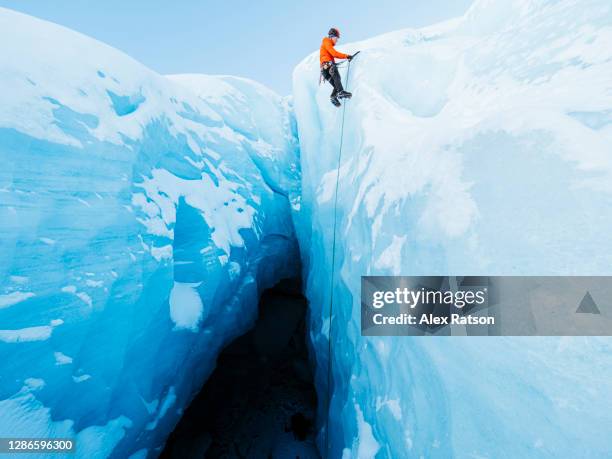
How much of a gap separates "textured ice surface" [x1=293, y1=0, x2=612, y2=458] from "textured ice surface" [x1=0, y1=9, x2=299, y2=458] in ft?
6.59

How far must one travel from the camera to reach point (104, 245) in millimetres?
2525

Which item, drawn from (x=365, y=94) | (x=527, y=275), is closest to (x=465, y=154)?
(x=527, y=275)

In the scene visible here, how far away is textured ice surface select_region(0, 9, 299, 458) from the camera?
2.07 meters

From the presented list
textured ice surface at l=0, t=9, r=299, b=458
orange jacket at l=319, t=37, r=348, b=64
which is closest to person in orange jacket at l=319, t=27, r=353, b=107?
orange jacket at l=319, t=37, r=348, b=64

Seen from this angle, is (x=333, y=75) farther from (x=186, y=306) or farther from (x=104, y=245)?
(x=186, y=306)

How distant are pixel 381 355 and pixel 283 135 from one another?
17.1 ft

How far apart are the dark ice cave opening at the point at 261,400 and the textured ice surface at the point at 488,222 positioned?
4.15 ft

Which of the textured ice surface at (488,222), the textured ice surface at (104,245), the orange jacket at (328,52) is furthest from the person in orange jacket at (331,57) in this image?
the textured ice surface at (104,245)

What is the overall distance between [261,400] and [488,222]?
4689mm

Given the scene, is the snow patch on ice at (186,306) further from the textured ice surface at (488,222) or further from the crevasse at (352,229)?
the textured ice surface at (488,222)

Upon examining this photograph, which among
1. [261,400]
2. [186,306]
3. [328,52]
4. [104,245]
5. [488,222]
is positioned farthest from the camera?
[261,400]

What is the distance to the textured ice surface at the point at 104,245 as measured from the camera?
207 centimetres

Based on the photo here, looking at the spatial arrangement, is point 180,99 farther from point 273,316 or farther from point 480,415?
point 480,415

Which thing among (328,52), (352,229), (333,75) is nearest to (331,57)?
(328,52)
